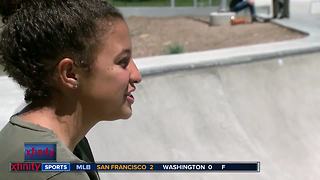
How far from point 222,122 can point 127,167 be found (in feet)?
10.0

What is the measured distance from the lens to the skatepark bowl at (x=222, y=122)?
3.85 meters

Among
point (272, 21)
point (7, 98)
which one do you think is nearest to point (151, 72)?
point (7, 98)

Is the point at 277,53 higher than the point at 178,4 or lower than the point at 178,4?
higher

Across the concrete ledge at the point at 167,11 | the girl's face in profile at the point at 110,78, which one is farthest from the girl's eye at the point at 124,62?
the concrete ledge at the point at 167,11

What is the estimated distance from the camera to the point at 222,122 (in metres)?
4.57

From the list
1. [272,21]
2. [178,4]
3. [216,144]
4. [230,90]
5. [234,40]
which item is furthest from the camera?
[178,4]

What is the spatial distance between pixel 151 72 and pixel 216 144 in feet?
2.81

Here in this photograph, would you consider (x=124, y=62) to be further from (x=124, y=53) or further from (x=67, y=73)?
(x=67, y=73)

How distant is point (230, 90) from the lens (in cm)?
497

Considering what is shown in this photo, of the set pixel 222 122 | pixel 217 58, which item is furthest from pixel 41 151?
pixel 217 58

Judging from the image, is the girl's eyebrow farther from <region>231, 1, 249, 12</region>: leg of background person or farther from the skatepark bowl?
<region>231, 1, 249, 12</region>: leg of background person

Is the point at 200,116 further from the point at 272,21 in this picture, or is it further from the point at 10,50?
the point at 272,21

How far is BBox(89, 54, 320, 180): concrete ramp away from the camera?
153 inches

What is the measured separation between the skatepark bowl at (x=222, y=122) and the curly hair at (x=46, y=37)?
2046mm
